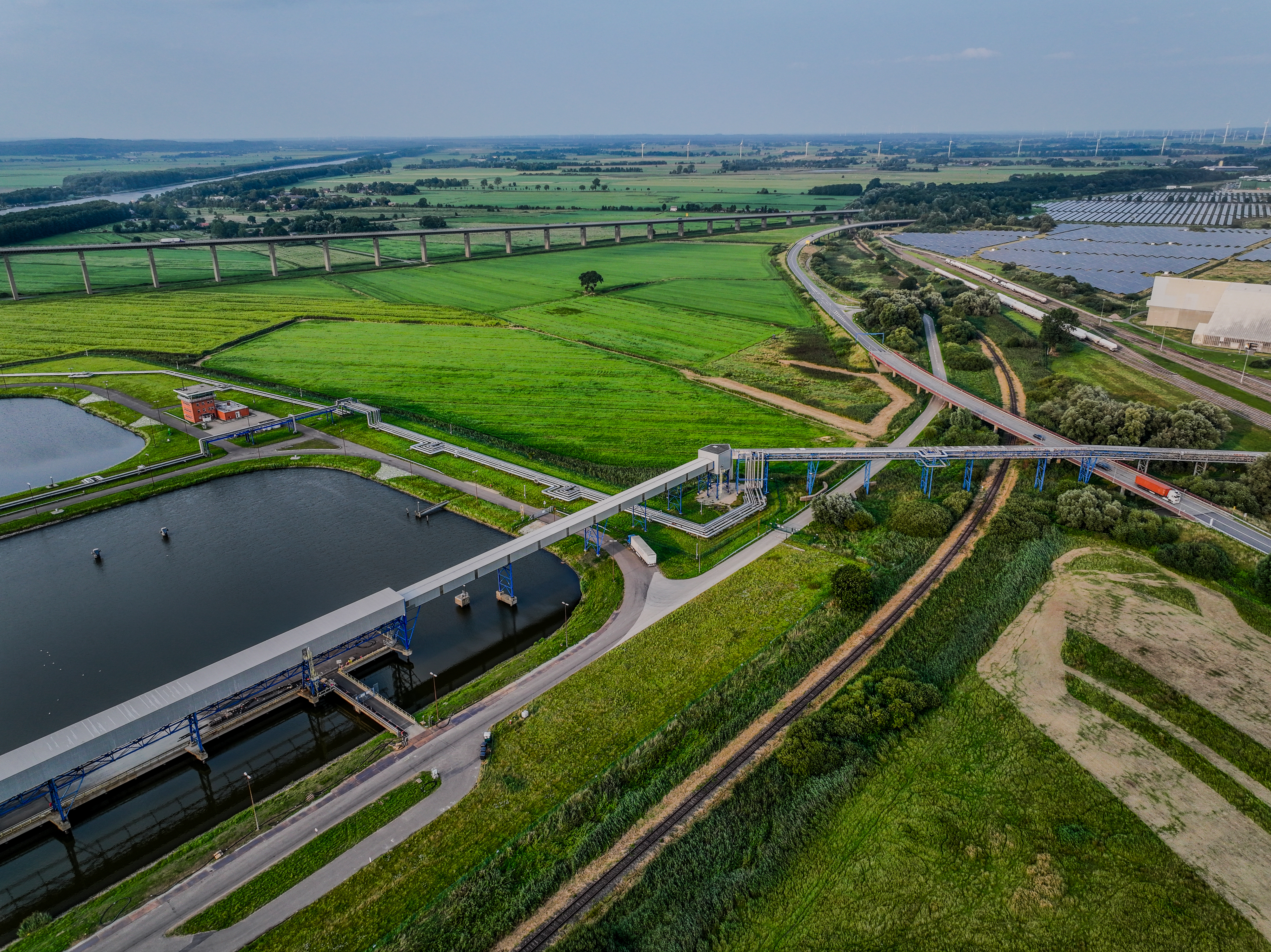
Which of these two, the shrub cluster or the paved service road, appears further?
the shrub cluster

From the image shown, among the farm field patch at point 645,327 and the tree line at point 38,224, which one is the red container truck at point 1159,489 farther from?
the tree line at point 38,224

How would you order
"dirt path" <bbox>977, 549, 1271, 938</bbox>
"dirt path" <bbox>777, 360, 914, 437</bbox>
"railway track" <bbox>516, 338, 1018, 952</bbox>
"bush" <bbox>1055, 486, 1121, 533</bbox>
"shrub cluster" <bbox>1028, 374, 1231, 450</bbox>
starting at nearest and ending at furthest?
"railway track" <bbox>516, 338, 1018, 952</bbox>
"dirt path" <bbox>977, 549, 1271, 938</bbox>
"bush" <bbox>1055, 486, 1121, 533</bbox>
"shrub cluster" <bbox>1028, 374, 1231, 450</bbox>
"dirt path" <bbox>777, 360, 914, 437</bbox>

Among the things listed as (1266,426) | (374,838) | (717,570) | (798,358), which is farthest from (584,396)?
(1266,426)

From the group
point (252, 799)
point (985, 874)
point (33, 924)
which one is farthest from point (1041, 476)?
point (33, 924)

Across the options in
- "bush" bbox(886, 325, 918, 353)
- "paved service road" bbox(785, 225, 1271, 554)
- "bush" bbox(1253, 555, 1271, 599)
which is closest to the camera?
"bush" bbox(1253, 555, 1271, 599)

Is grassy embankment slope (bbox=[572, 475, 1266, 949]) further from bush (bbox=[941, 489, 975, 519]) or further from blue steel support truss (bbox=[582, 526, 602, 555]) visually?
bush (bbox=[941, 489, 975, 519])

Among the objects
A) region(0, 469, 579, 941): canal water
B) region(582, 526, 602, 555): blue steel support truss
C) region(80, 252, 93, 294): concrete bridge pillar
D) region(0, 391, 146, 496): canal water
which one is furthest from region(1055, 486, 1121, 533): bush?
region(80, 252, 93, 294): concrete bridge pillar

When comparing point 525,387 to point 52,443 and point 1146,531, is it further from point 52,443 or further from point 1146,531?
point 1146,531
